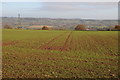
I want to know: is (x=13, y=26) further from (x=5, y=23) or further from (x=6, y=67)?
(x=6, y=67)

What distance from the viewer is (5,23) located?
111750 millimetres

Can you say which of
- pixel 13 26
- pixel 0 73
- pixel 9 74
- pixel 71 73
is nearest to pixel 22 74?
pixel 9 74

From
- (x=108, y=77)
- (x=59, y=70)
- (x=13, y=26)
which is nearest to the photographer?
(x=108, y=77)

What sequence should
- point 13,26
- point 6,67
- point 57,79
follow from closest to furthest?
point 57,79, point 6,67, point 13,26

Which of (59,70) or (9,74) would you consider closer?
(9,74)

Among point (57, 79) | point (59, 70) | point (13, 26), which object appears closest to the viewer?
point (57, 79)

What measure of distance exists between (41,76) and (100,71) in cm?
364

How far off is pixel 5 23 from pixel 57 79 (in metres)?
112

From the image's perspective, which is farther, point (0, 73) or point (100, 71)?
point (100, 71)

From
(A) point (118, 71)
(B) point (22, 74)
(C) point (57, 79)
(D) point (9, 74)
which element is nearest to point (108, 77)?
(A) point (118, 71)

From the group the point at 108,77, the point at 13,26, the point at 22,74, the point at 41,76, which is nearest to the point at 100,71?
the point at 108,77

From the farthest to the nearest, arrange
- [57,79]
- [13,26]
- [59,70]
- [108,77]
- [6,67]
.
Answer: [13,26] < [6,67] < [59,70] < [108,77] < [57,79]

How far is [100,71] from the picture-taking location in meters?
9.55

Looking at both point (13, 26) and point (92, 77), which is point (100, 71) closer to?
point (92, 77)
